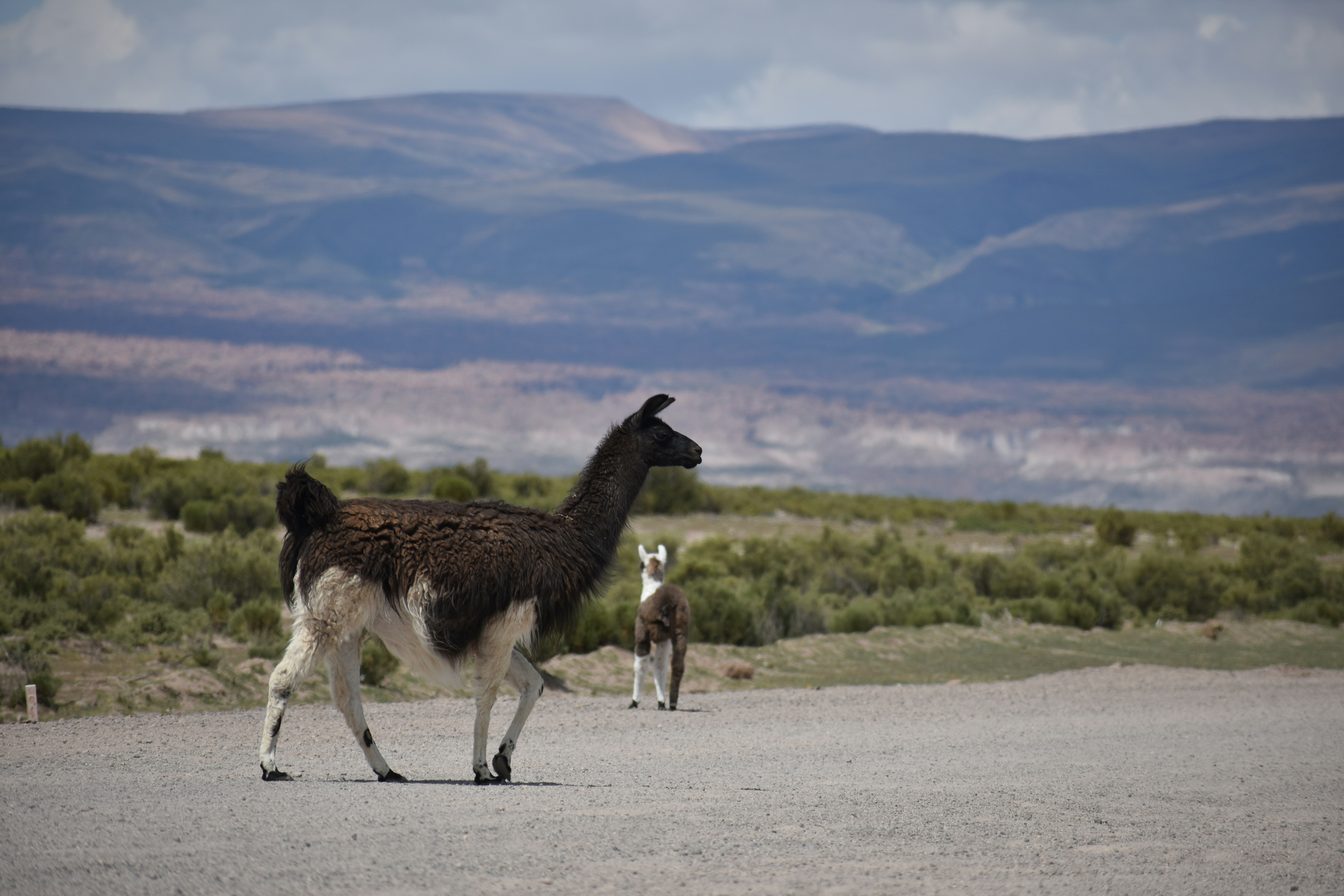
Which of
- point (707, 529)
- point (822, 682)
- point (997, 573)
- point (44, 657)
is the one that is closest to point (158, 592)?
point (44, 657)

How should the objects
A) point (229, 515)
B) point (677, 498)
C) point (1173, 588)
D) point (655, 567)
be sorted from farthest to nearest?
point (677, 498), point (229, 515), point (1173, 588), point (655, 567)

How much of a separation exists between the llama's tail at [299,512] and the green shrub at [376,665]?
717 centimetres

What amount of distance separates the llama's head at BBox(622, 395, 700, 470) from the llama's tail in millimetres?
2528

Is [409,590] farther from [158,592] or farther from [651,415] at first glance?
[158,592]

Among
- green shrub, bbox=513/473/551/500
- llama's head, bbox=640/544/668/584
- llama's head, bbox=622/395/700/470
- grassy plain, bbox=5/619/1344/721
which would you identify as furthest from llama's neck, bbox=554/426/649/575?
green shrub, bbox=513/473/551/500

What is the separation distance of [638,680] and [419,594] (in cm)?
707

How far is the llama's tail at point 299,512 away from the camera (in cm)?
952

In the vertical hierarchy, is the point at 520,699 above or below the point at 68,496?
below

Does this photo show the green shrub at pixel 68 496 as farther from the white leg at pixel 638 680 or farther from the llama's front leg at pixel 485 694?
the llama's front leg at pixel 485 694

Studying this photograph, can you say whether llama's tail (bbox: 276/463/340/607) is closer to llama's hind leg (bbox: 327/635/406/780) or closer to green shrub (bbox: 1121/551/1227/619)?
llama's hind leg (bbox: 327/635/406/780)

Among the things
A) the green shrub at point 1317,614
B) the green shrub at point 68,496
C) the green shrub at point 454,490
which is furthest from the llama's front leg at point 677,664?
the green shrub at point 454,490

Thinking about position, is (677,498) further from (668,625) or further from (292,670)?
(292,670)

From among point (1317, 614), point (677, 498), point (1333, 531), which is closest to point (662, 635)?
point (1317, 614)

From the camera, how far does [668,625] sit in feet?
53.3
